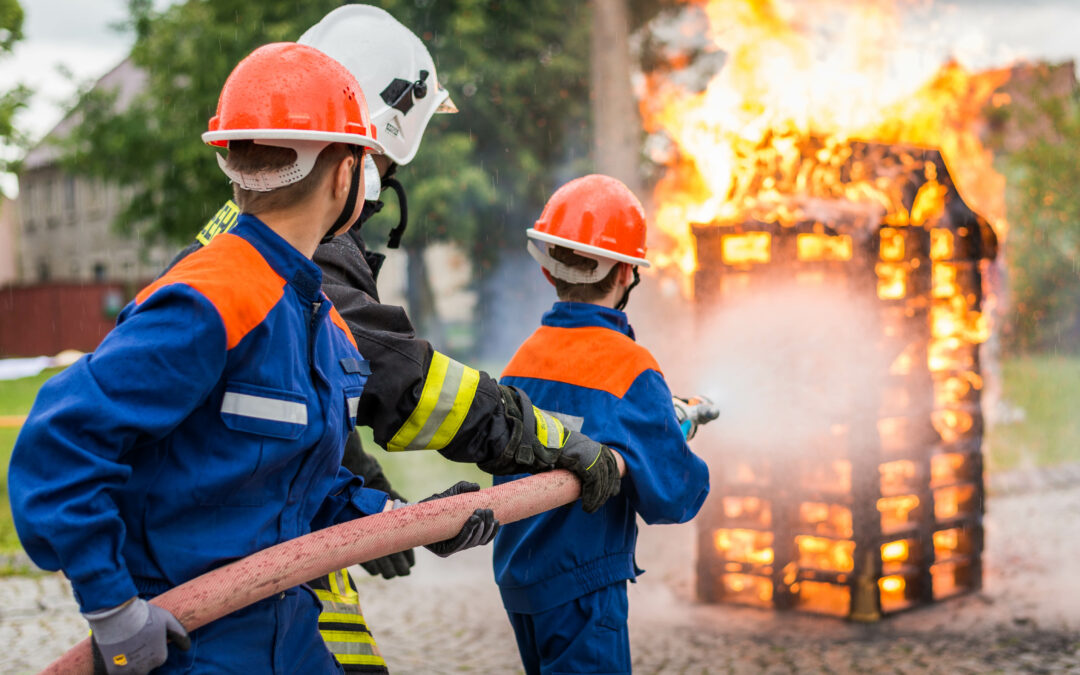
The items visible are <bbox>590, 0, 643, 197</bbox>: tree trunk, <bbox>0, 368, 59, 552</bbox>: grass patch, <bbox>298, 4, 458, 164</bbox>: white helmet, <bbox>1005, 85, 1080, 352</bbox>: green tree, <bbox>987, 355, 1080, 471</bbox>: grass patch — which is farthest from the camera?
<bbox>1005, 85, 1080, 352</bbox>: green tree

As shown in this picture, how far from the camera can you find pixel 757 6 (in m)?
6.66

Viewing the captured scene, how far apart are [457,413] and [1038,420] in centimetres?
1416

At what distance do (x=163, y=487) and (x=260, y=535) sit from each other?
0.71 ft

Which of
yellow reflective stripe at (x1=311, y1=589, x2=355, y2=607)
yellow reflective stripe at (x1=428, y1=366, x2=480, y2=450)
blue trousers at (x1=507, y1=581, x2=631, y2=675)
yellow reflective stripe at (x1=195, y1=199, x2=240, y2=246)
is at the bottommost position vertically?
blue trousers at (x1=507, y1=581, x2=631, y2=675)

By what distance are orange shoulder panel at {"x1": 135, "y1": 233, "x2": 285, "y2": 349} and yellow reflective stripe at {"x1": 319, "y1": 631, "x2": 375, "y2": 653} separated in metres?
1.15

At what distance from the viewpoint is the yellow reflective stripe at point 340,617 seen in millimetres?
2723

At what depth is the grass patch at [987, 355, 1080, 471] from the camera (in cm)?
1161

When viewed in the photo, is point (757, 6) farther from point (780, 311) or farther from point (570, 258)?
point (570, 258)

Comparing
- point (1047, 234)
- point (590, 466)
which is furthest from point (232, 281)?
point (1047, 234)

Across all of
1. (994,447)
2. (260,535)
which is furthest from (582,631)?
(994,447)

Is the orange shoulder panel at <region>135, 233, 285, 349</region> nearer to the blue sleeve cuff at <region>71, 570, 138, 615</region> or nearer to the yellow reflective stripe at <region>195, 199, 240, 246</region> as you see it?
the blue sleeve cuff at <region>71, 570, 138, 615</region>

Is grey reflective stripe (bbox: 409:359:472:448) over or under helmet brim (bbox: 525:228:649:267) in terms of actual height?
under

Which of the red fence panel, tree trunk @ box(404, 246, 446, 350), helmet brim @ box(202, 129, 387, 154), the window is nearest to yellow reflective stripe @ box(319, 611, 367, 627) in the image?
helmet brim @ box(202, 129, 387, 154)

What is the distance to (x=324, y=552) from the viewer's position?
1.99m
